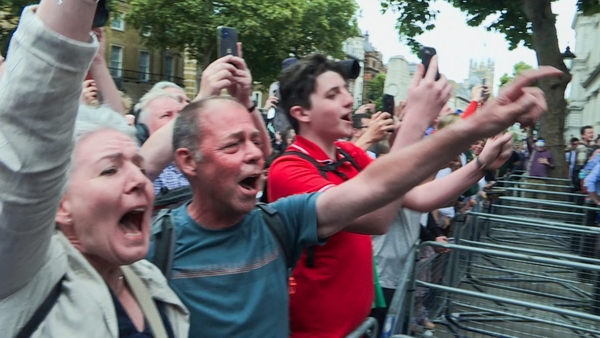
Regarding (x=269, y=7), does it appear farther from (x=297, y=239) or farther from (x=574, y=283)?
(x=297, y=239)

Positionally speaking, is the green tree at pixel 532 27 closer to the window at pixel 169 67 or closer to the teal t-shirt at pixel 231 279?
the teal t-shirt at pixel 231 279

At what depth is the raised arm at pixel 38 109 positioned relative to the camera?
0.91 metres

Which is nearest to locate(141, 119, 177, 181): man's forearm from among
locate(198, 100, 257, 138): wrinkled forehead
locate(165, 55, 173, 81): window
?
locate(198, 100, 257, 138): wrinkled forehead

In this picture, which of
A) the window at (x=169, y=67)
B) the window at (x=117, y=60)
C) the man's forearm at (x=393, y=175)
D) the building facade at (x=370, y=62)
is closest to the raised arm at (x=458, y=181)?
the man's forearm at (x=393, y=175)

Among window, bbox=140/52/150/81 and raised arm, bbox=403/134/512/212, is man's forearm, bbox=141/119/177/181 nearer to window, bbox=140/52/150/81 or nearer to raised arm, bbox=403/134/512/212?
raised arm, bbox=403/134/512/212

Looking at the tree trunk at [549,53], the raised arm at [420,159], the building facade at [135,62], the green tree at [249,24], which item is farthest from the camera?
the building facade at [135,62]

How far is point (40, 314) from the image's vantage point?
3.84 feet

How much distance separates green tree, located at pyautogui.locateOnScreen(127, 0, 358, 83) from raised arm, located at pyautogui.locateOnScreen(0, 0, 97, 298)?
86.9 ft

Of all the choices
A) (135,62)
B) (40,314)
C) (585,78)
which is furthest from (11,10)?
(585,78)

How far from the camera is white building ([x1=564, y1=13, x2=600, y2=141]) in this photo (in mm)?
30375

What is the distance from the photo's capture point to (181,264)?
1.74 metres

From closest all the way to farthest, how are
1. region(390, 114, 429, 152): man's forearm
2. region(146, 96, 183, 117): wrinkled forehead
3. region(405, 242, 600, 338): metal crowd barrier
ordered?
1. region(390, 114, 429, 152): man's forearm
2. region(146, 96, 183, 117): wrinkled forehead
3. region(405, 242, 600, 338): metal crowd barrier

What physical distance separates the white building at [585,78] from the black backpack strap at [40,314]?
29785mm

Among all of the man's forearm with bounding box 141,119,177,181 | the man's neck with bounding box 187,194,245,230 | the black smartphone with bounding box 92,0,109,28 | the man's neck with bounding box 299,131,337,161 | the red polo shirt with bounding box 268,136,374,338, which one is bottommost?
the red polo shirt with bounding box 268,136,374,338
